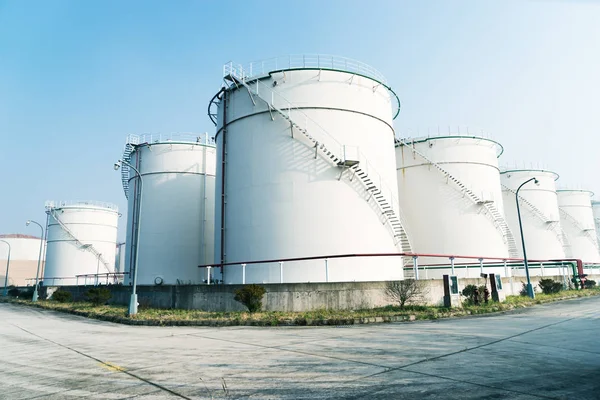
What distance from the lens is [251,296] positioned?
1542 centimetres

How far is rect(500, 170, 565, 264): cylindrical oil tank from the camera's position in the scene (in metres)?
39.2

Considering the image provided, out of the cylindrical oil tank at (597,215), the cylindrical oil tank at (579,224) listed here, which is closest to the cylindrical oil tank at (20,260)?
the cylindrical oil tank at (579,224)

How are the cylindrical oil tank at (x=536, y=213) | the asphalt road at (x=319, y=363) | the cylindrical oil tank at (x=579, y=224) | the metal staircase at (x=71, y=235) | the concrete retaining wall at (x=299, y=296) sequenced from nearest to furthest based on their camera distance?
the asphalt road at (x=319, y=363) → the concrete retaining wall at (x=299, y=296) → the cylindrical oil tank at (x=536, y=213) → the metal staircase at (x=71, y=235) → the cylindrical oil tank at (x=579, y=224)

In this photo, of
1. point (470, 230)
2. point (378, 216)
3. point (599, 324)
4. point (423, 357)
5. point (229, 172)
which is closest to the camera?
point (423, 357)

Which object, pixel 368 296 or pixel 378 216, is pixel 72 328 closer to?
pixel 368 296

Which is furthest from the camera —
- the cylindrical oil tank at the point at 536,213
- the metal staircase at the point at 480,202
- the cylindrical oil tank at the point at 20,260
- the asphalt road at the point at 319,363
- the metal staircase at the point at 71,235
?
the cylindrical oil tank at the point at 20,260

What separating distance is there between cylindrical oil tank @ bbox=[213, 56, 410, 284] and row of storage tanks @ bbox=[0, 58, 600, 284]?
0.06m

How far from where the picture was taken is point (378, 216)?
1994cm

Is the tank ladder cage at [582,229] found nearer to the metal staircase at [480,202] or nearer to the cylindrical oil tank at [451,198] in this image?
the cylindrical oil tank at [451,198]

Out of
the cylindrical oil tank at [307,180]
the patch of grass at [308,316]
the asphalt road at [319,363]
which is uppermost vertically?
the cylindrical oil tank at [307,180]

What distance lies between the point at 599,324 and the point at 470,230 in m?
16.8

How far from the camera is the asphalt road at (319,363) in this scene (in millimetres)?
5570

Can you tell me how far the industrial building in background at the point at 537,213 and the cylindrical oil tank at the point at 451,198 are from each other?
9.75 m

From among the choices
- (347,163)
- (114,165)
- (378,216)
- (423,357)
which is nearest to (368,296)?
(378,216)
